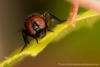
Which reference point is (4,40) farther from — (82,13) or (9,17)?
(82,13)

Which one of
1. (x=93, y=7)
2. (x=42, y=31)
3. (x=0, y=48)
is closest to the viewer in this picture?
(x=93, y=7)

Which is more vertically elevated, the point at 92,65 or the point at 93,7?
the point at 93,7

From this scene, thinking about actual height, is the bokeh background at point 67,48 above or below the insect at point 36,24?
below

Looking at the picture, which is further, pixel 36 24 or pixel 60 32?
pixel 36 24

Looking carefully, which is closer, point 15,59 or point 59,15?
point 15,59

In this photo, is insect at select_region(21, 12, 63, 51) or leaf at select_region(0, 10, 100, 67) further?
insect at select_region(21, 12, 63, 51)

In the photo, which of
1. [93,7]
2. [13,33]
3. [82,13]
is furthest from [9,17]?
[93,7]

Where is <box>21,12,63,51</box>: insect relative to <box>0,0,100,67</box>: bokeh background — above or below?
above

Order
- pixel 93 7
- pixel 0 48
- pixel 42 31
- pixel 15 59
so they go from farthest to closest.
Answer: pixel 0 48
pixel 42 31
pixel 15 59
pixel 93 7

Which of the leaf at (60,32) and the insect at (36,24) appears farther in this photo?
the insect at (36,24)

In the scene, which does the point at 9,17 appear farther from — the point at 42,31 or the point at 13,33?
the point at 42,31
